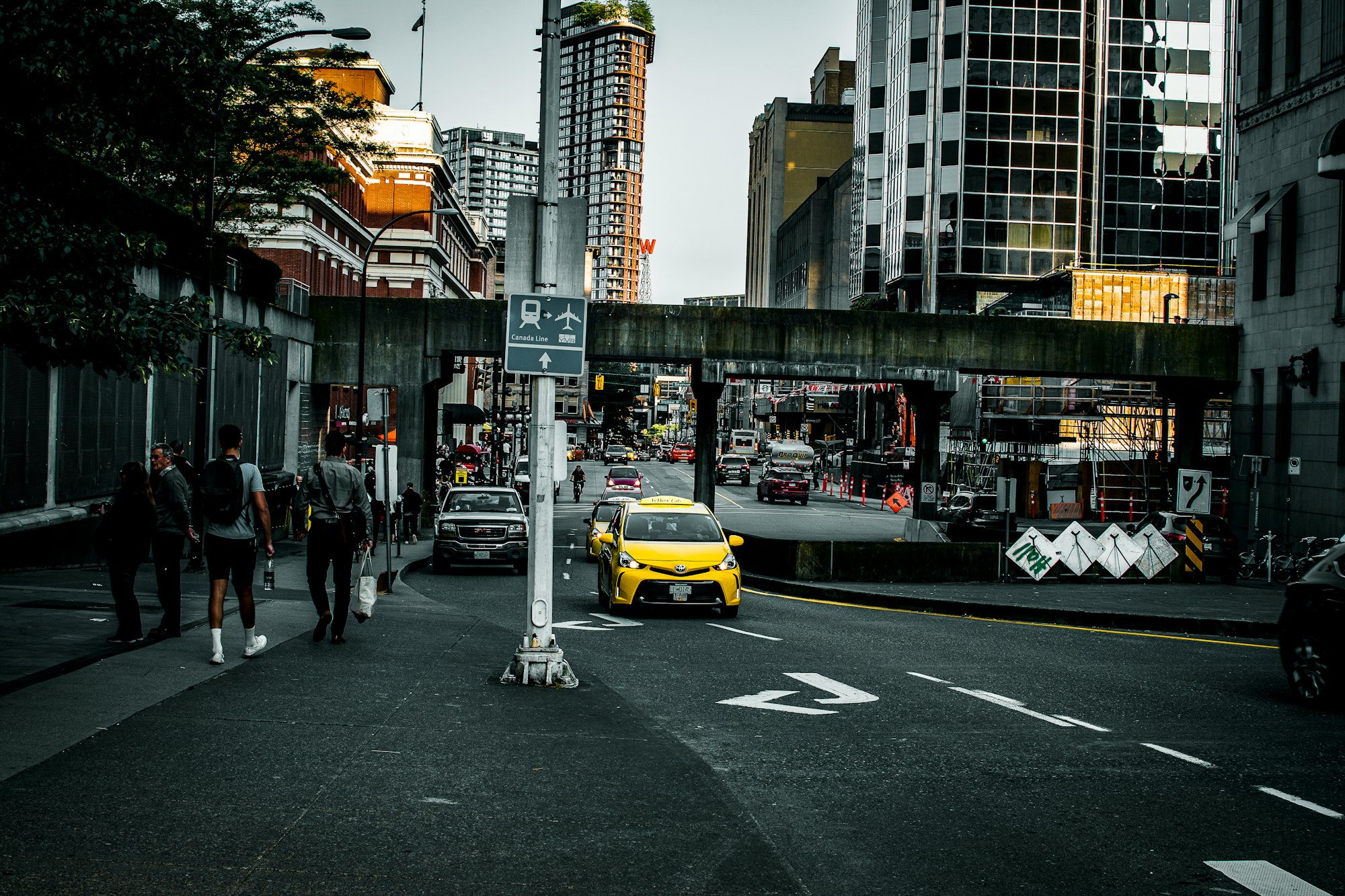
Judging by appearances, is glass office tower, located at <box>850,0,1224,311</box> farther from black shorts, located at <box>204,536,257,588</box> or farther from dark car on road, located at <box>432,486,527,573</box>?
black shorts, located at <box>204,536,257,588</box>

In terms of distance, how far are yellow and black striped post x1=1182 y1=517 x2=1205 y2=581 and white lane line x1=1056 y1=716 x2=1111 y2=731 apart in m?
19.6

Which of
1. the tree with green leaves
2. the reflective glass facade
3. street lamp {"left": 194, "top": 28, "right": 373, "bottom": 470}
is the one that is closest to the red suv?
the reflective glass facade

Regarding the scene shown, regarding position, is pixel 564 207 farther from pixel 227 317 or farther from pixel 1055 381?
pixel 1055 381

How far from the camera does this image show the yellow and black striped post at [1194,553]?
28219 mm

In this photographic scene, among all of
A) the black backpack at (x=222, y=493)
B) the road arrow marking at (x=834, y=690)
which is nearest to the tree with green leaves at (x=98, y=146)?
the black backpack at (x=222, y=493)

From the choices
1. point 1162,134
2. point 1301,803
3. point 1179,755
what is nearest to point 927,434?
point 1179,755

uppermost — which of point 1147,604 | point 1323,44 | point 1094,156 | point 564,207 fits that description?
point 1094,156

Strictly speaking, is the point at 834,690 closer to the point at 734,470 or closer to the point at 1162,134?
the point at 1162,134

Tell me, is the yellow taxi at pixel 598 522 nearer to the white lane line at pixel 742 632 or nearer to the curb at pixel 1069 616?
the curb at pixel 1069 616

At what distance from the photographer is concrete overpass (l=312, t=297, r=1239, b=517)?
3994 cm

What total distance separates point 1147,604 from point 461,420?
163ft

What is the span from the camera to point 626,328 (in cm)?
3994

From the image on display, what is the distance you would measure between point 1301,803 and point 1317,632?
4263mm

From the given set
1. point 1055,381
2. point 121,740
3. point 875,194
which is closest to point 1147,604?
point 121,740
